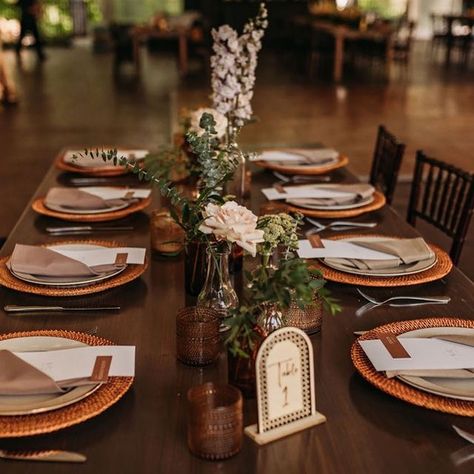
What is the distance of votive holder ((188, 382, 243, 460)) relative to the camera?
46.9 inches

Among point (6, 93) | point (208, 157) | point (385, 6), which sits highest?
point (208, 157)

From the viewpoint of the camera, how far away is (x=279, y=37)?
1522 centimetres

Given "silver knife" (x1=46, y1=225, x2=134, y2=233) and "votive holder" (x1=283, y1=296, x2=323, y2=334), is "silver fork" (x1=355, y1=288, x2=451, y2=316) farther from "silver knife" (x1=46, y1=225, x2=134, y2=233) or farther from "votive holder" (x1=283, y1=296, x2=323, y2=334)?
"silver knife" (x1=46, y1=225, x2=134, y2=233)

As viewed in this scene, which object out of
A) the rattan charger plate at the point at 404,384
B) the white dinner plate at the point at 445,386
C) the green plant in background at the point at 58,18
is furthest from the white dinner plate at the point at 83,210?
the green plant in background at the point at 58,18

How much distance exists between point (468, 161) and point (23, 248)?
196 inches

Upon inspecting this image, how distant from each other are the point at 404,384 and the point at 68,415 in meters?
0.59

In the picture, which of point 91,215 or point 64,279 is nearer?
point 64,279

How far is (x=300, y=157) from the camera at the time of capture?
310cm

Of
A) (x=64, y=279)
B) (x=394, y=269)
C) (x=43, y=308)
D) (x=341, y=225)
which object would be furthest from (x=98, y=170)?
(x=394, y=269)

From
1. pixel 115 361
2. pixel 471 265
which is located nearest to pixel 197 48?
pixel 471 265

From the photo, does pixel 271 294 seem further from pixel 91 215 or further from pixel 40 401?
pixel 91 215

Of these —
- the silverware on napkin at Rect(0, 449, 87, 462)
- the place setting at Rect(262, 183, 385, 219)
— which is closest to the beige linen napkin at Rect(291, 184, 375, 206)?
the place setting at Rect(262, 183, 385, 219)

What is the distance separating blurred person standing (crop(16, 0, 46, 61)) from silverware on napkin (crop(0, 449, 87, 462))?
13.6m

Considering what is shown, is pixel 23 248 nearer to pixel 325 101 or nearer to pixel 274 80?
pixel 325 101
